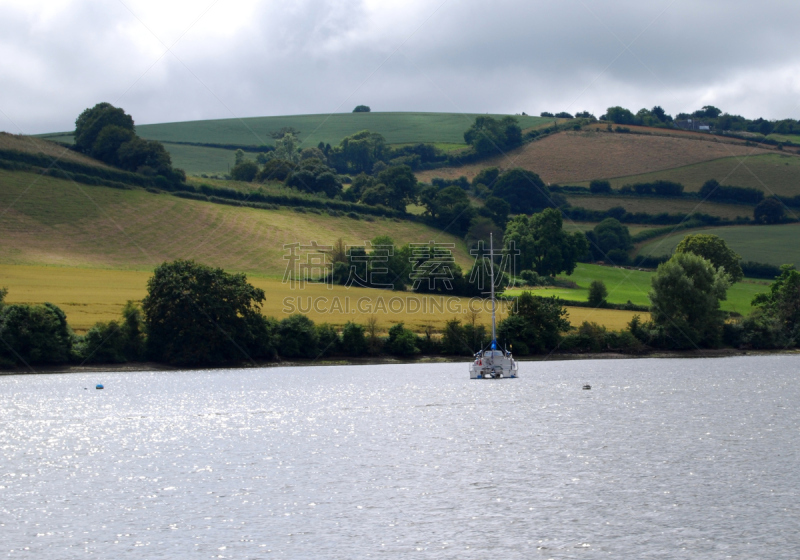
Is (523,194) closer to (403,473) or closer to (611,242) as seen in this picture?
(611,242)

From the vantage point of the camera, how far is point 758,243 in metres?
152

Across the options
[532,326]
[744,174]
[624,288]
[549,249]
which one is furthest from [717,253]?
[744,174]

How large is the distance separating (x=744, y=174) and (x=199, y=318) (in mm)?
144030

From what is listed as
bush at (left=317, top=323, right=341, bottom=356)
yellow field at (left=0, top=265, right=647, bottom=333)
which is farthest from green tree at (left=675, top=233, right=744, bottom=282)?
bush at (left=317, top=323, right=341, bottom=356)

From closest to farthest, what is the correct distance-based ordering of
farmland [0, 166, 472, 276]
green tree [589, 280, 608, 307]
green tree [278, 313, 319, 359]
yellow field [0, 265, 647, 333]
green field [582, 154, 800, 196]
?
green tree [278, 313, 319, 359], yellow field [0, 265, 647, 333], green tree [589, 280, 608, 307], farmland [0, 166, 472, 276], green field [582, 154, 800, 196]

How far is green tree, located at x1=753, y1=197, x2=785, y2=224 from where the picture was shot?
16788 centimetres

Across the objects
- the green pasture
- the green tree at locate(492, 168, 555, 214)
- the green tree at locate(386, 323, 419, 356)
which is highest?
the green tree at locate(492, 168, 555, 214)

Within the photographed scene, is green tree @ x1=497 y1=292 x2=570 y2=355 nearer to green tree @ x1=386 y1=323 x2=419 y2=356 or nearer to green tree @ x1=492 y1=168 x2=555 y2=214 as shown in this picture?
green tree @ x1=386 y1=323 x2=419 y2=356

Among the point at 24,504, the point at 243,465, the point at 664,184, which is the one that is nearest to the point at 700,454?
the point at 243,465

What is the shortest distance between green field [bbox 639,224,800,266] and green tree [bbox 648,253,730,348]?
48.1m

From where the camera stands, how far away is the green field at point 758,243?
145 m

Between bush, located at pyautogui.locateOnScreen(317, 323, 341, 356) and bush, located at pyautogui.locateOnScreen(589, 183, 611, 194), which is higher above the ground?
bush, located at pyautogui.locateOnScreen(589, 183, 611, 194)

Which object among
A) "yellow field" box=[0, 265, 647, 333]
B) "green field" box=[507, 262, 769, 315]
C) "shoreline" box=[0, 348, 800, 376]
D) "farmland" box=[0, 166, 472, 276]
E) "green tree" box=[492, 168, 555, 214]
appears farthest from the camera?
"green tree" box=[492, 168, 555, 214]

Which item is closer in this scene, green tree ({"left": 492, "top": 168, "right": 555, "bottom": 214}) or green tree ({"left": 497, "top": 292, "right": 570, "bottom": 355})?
green tree ({"left": 497, "top": 292, "right": 570, "bottom": 355})
